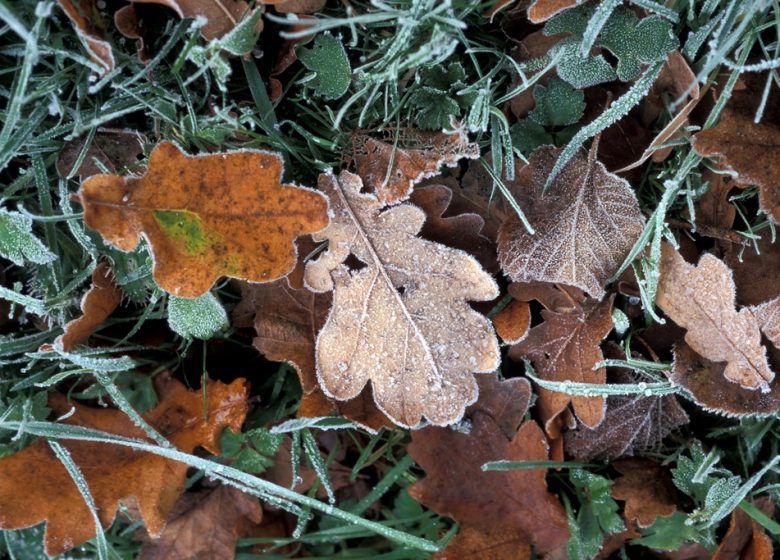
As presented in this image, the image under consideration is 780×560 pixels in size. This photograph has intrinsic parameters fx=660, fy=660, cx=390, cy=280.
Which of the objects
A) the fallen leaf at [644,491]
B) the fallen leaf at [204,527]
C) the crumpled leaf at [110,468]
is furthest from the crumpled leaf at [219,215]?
the fallen leaf at [644,491]

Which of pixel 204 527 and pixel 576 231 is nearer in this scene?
pixel 576 231

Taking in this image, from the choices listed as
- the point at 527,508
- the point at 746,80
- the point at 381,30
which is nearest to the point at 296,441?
the point at 527,508

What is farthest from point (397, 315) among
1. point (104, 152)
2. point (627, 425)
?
point (104, 152)

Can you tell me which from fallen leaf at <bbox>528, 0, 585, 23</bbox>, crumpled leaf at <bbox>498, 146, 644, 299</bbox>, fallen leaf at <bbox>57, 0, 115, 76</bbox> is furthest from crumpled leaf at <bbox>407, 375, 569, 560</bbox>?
fallen leaf at <bbox>57, 0, 115, 76</bbox>

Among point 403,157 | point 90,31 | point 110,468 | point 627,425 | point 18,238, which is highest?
point 90,31

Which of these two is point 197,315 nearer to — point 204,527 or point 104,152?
point 104,152

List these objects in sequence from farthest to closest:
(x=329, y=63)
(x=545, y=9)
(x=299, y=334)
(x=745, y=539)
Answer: (x=745, y=539) → (x=299, y=334) → (x=329, y=63) → (x=545, y=9)

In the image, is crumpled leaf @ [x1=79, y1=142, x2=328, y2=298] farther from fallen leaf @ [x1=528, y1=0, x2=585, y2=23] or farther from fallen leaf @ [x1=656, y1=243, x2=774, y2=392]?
fallen leaf @ [x1=656, y1=243, x2=774, y2=392]

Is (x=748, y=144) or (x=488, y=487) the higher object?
(x=748, y=144)
